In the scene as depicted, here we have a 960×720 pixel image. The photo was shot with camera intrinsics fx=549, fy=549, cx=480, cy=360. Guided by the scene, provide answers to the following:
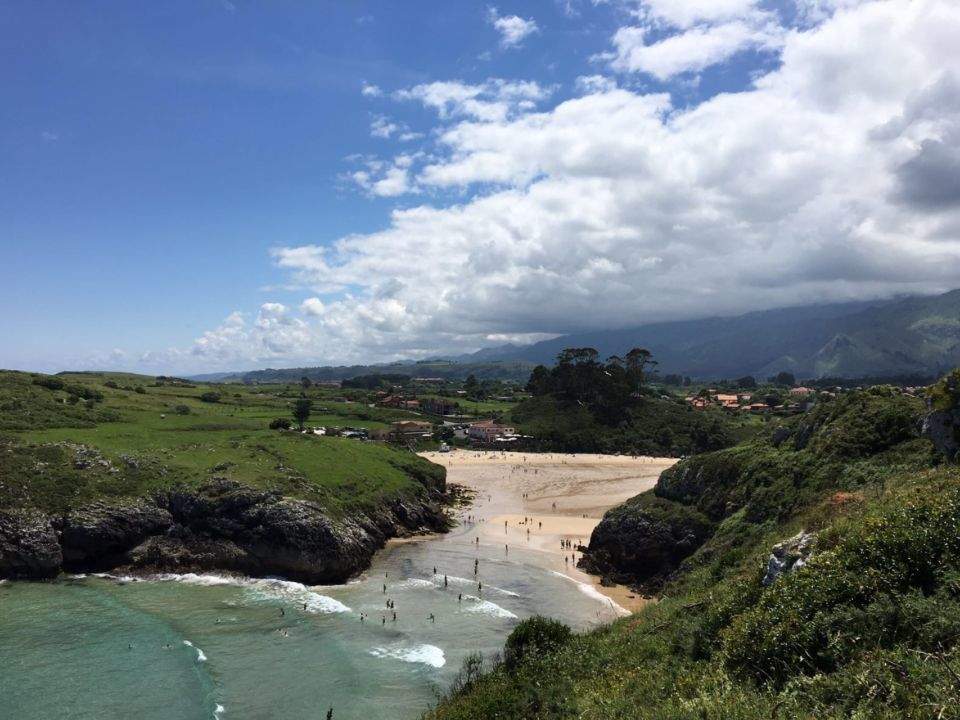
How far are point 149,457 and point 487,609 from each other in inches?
1489

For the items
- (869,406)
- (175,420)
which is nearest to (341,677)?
(869,406)

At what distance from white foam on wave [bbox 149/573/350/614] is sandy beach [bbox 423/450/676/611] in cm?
2079

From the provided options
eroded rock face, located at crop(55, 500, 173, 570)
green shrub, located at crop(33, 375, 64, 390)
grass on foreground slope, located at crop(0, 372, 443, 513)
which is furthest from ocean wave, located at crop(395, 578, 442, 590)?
green shrub, located at crop(33, 375, 64, 390)

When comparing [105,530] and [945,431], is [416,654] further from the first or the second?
[105,530]

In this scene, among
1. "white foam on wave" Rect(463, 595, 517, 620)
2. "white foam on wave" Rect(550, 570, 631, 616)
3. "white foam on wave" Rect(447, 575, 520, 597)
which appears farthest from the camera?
"white foam on wave" Rect(447, 575, 520, 597)

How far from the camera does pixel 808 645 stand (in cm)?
Answer: 1288

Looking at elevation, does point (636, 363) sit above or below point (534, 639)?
above

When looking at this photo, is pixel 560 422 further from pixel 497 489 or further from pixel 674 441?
pixel 497 489

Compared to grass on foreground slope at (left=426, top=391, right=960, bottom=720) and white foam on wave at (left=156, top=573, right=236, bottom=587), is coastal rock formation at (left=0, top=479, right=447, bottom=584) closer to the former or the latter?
white foam on wave at (left=156, top=573, right=236, bottom=587)

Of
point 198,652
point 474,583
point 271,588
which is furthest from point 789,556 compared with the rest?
point 271,588

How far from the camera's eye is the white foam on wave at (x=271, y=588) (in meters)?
40.8

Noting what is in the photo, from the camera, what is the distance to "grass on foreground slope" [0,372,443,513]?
48.8 meters

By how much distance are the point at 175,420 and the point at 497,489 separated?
2023 inches

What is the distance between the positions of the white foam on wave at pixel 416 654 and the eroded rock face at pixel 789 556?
21.0 meters
